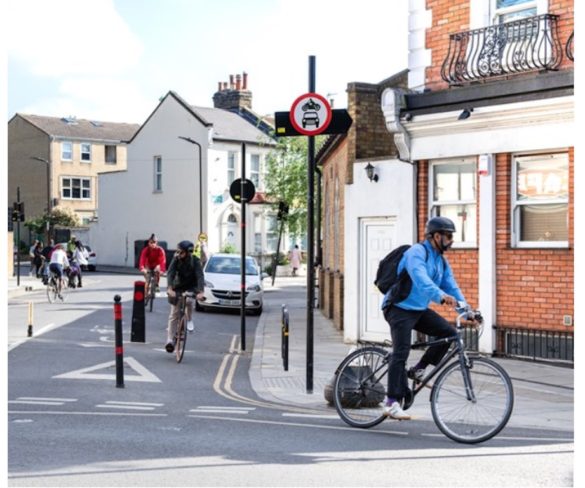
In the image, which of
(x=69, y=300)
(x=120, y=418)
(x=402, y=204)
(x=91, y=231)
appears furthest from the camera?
(x=91, y=231)

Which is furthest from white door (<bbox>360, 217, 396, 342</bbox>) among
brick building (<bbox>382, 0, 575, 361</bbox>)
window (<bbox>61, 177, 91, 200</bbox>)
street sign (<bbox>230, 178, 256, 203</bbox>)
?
window (<bbox>61, 177, 91, 200</bbox>)

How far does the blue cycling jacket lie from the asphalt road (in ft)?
3.79

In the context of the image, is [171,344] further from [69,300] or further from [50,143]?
[50,143]

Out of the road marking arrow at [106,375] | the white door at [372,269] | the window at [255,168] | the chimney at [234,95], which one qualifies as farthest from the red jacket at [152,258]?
the chimney at [234,95]

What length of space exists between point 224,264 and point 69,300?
5.30 m

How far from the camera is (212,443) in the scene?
28.3 feet

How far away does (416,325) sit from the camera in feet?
30.8

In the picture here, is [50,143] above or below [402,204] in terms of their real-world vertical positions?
above

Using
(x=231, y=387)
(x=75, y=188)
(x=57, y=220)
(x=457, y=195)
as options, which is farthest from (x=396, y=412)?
(x=75, y=188)

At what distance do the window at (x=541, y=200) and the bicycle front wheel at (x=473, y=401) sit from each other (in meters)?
7.59

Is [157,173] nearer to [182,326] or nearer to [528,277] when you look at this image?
[182,326]

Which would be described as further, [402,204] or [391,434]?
[402,204]

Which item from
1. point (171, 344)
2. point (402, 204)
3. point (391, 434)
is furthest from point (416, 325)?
point (402, 204)

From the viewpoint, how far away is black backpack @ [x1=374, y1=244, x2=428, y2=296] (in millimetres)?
9273
